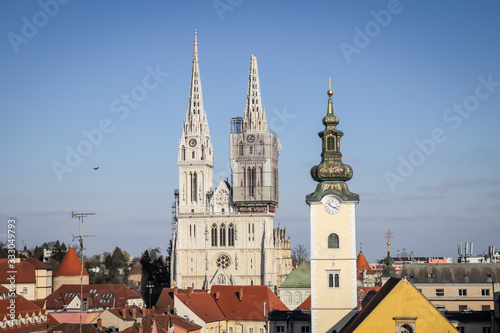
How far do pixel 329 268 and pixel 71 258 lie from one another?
2105 inches

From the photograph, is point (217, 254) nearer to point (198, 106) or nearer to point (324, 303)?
point (198, 106)

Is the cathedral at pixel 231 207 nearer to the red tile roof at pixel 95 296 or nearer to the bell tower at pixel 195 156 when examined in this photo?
the bell tower at pixel 195 156

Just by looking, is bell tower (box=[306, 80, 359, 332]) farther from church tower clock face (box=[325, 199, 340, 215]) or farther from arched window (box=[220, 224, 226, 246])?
arched window (box=[220, 224, 226, 246])

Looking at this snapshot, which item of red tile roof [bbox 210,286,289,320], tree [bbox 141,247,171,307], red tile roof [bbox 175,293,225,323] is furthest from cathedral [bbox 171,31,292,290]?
red tile roof [bbox 175,293,225,323]

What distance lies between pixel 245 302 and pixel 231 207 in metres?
33.4

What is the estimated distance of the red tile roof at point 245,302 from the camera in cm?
7238

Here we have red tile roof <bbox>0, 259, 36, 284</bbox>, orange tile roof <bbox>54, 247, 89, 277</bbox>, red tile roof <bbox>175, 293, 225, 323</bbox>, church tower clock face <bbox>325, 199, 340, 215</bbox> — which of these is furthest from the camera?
orange tile roof <bbox>54, 247, 89, 277</bbox>

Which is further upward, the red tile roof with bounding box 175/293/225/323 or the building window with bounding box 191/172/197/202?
the building window with bounding box 191/172/197/202

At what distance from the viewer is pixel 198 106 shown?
11000cm

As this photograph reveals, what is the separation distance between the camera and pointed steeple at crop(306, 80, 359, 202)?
4912 centimetres

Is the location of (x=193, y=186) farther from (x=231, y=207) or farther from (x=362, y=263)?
(x=362, y=263)

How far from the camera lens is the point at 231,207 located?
107 metres

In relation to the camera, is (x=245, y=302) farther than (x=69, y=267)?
No

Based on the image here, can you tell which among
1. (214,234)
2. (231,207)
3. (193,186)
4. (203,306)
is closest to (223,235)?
(214,234)
